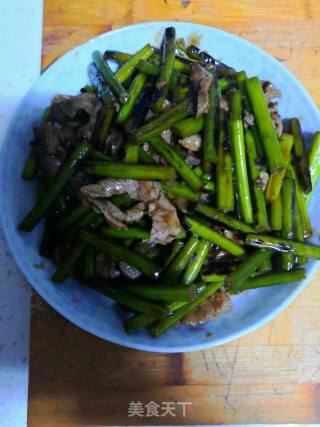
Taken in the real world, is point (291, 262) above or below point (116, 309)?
above

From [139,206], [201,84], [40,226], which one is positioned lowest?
[40,226]

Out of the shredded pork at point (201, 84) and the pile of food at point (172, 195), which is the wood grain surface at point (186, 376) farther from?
the shredded pork at point (201, 84)

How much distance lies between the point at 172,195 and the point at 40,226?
1.73 feet

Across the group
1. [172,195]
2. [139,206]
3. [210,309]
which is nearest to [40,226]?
[139,206]

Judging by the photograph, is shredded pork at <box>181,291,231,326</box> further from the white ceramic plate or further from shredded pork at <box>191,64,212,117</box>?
shredded pork at <box>191,64,212,117</box>

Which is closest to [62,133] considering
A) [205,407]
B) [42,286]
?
[42,286]

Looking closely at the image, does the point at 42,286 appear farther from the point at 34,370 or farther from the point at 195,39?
the point at 195,39

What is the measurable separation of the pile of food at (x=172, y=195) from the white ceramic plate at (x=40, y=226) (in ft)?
0.16

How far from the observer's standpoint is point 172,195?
1484 mm

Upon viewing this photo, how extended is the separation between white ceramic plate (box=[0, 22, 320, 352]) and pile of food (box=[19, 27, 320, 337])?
5 cm

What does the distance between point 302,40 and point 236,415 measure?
1715mm

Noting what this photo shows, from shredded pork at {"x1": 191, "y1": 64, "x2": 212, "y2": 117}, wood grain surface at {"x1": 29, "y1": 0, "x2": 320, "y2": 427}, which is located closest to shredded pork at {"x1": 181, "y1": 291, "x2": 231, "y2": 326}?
wood grain surface at {"x1": 29, "y1": 0, "x2": 320, "y2": 427}

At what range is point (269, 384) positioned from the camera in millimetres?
1716

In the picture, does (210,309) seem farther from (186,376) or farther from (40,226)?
(40,226)
